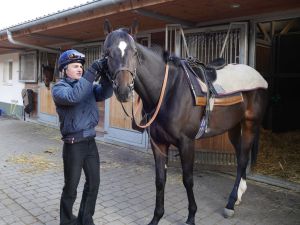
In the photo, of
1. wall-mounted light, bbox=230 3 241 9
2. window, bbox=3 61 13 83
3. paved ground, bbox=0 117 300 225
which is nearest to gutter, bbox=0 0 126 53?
wall-mounted light, bbox=230 3 241 9

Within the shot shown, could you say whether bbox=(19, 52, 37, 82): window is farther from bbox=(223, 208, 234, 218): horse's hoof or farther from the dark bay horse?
bbox=(223, 208, 234, 218): horse's hoof

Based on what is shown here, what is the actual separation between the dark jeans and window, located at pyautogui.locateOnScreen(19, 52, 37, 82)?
809cm

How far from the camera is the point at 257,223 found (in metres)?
3.19

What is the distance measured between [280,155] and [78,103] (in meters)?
4.11

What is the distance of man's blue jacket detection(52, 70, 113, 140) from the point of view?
2348mm

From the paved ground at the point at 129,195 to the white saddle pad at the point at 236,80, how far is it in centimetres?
130

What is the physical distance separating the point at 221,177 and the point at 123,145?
2.52 m

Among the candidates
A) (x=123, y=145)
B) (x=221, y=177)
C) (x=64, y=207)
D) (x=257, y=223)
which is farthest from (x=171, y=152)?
(x=64, y=207)

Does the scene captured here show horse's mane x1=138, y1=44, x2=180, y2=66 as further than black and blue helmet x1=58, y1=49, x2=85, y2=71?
Yes

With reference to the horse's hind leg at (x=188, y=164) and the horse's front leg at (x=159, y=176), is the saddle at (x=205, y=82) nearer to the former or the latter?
the horse's hind leg at (x=188, y=164)

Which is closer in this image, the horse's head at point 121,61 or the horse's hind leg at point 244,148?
the horse's head at point 121,61

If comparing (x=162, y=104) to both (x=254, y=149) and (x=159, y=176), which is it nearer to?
(x=159, y=176)

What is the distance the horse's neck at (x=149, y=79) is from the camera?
2719mm

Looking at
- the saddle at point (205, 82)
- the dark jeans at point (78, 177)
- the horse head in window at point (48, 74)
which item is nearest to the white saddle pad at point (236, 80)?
the saddle at point (205, 82)
